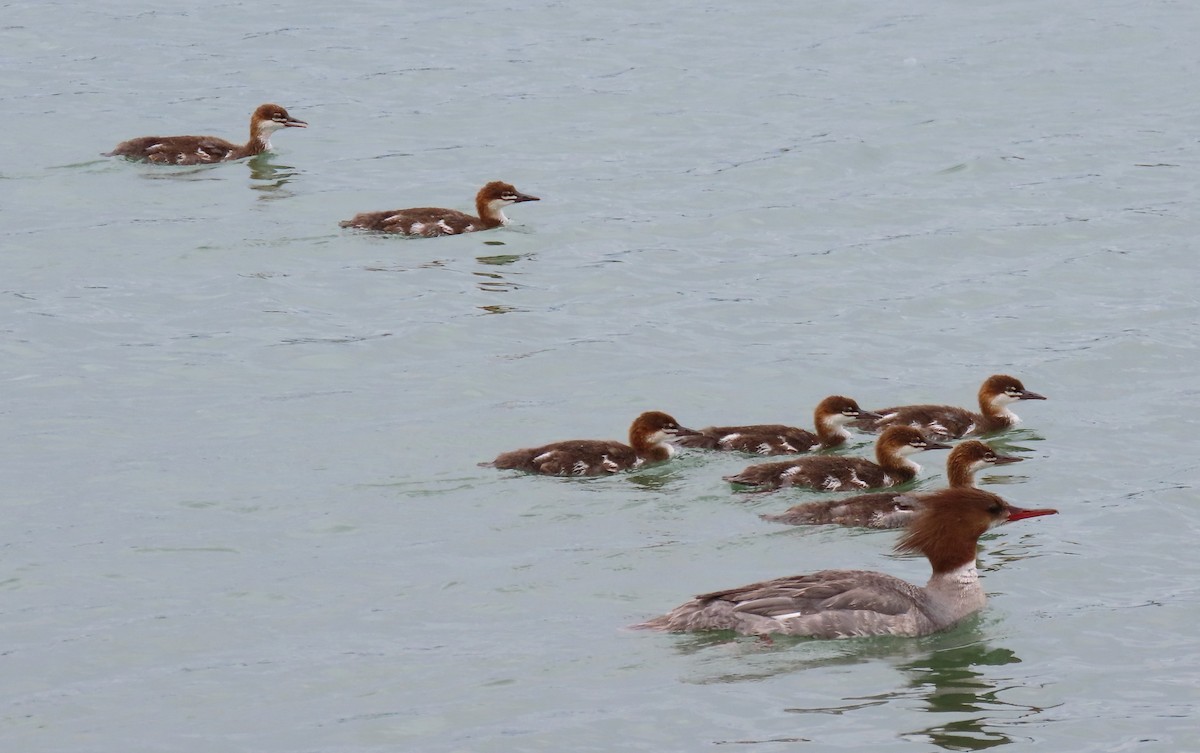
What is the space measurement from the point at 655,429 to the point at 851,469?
1.44m

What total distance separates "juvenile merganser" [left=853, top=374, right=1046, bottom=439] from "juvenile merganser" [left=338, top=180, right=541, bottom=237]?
19.8 ft

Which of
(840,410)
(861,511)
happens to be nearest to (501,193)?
(840,410)

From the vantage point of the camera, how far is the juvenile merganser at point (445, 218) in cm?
1892

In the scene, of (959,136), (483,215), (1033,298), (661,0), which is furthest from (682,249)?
(661,0)

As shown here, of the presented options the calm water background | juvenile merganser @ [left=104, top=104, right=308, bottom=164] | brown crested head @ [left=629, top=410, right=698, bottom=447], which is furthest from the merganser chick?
juvenile merganser @ [left=104, top=104, right=308, bottom=164]

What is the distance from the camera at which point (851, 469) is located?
1338 cm

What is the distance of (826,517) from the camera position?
1243 centimetres

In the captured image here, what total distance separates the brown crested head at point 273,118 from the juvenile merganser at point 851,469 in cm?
1055

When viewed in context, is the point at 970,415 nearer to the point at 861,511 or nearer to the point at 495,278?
the point at 861,511

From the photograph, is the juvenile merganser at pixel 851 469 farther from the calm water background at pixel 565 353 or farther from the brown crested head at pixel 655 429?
the brown crested head at pixel 655 429

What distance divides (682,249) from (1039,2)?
1235 cm

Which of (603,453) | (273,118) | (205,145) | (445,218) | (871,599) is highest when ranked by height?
(273,118)

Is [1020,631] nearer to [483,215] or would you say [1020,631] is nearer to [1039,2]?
[483,215]

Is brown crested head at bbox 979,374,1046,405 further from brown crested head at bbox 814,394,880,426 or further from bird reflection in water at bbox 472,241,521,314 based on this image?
bird reflection in water at bbox 472,241,521,314
